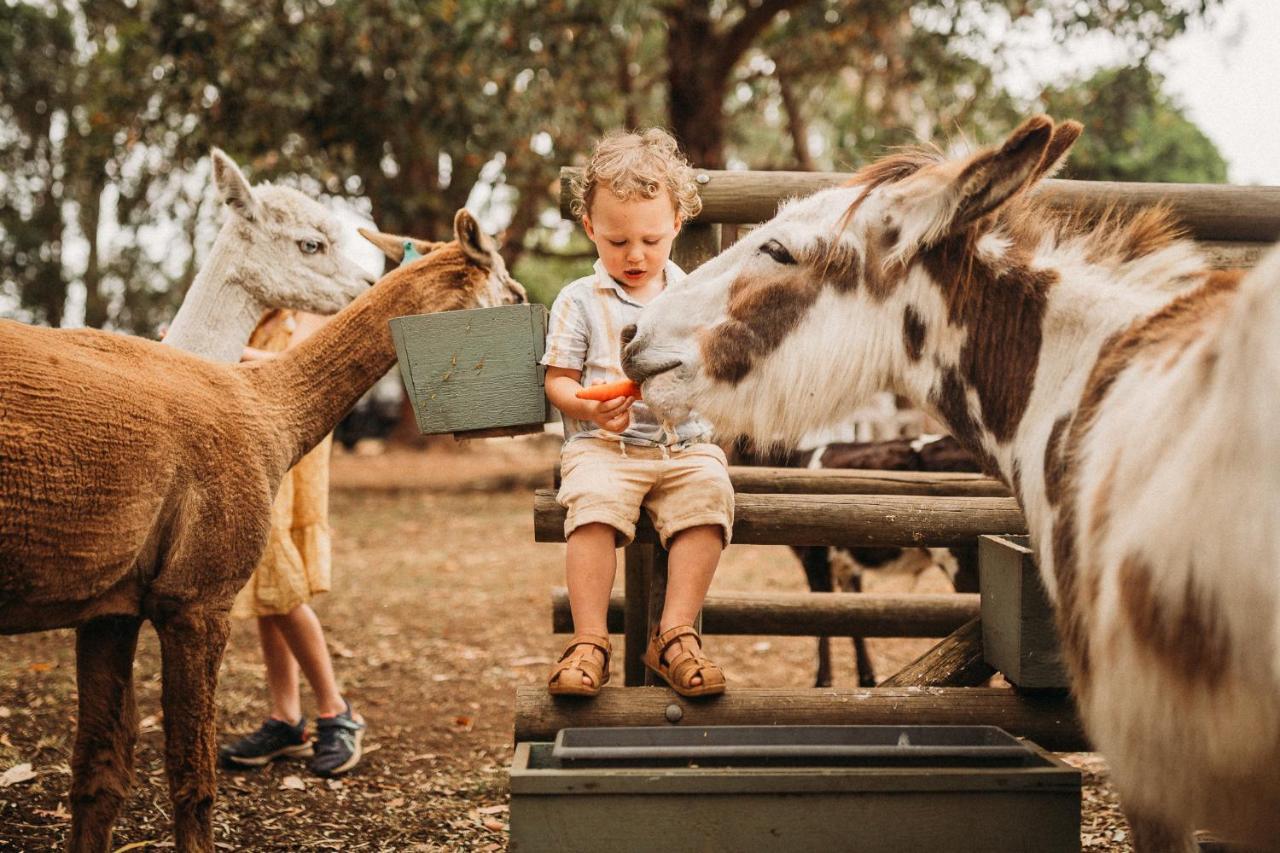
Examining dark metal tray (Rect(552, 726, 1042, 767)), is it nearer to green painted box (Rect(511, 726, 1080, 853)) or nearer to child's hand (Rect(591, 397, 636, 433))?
green painted box (Rect(511, 726, 1080, 853))

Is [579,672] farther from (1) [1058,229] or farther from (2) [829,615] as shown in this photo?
(2) [829,615]

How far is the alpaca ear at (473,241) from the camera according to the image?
3566 millimetres

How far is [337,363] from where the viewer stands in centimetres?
352

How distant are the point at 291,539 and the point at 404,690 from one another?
1.82 meters

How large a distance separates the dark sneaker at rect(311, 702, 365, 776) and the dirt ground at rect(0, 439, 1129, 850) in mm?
60

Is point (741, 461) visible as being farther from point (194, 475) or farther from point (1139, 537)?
point (1139, 537)

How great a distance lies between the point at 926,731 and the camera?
285 centimetres

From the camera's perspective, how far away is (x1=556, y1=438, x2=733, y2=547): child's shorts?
3014 millimetres

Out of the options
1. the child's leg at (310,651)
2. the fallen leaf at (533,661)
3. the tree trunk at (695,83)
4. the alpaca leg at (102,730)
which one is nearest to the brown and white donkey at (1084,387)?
the alpaca leg at (102,730)

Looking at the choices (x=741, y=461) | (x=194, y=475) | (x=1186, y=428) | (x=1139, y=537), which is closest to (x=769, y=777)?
(x=1139, y=537)

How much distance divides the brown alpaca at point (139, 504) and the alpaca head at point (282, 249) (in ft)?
2.83

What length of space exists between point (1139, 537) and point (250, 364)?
112 inches

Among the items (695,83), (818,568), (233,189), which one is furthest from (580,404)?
(695,83)

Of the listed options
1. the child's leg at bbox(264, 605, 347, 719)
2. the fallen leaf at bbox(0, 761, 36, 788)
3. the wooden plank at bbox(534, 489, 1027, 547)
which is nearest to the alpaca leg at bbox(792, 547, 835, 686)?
the wooden plank at bbox(534, 489, 1027, 547)
